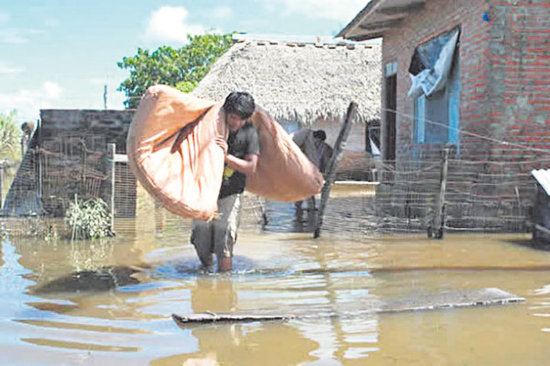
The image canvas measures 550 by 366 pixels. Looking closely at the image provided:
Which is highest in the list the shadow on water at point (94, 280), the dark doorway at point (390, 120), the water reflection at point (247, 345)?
the dark doorway at point (390, 120)

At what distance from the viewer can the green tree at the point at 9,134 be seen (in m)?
19.0

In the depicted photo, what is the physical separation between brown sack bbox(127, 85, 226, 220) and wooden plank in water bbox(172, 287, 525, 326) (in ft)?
3.20

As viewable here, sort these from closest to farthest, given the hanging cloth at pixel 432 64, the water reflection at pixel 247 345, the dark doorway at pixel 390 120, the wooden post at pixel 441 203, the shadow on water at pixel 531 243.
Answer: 1. the water reflection at pixel 247 345
2. the shadow on water at pixel 531 243
3. the wooden post at pixel 441 203
4. the hanging cloth at pixel 432 64
5. the dark doorway at pixel 390 120

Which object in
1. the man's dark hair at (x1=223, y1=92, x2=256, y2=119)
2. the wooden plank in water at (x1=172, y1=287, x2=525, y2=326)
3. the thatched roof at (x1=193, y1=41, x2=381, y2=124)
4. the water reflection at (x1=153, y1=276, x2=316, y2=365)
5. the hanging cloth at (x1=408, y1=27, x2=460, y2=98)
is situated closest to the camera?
the water reflection at (x1=153, y1=276, x2=316, y2=365)

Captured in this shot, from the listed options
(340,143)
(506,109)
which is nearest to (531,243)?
(506,109)

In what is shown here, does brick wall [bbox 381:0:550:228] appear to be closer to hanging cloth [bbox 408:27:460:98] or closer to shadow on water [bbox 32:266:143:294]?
hanging cloth [bbox 408:27:460:98]

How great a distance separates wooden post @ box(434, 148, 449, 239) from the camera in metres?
6.97

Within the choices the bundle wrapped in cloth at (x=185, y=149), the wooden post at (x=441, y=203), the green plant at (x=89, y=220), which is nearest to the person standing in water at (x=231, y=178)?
the bundle wrapped in cloth at (x=185, y=149)

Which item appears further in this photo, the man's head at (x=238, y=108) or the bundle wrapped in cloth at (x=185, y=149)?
the man's head at (x=238, y=108)

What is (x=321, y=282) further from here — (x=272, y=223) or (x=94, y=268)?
(x=272, y=223)

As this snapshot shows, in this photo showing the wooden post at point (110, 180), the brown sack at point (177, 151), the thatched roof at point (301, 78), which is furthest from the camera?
the thatched roof at point (301, 78)

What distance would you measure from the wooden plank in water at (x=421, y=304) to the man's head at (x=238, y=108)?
5.79 ft

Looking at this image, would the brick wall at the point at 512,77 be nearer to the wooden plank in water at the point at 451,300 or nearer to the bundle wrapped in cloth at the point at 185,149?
the bundle wrapped in cloth at the point at 185,149

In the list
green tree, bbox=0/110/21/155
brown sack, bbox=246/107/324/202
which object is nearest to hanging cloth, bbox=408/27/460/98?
brown sack, bbox=246/107/324/202
